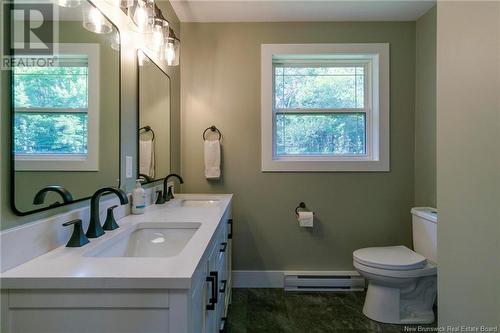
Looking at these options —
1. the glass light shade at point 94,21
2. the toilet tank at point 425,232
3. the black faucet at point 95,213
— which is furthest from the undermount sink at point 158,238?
the toilet tank at point 425,232

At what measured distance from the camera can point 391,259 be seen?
1897 millimetres

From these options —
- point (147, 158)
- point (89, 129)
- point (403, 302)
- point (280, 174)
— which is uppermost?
point (89, 129)

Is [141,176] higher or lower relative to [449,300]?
higher

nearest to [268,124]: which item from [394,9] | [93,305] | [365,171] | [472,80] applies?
[365,171]

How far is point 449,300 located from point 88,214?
1.44 meters

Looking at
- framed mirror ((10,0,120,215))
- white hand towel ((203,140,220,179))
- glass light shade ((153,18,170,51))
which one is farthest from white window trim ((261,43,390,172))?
framed mirror ((10,0,120,215))

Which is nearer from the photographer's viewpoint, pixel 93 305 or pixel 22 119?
pixel 93 305

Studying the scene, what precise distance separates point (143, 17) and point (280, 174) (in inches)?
60.2

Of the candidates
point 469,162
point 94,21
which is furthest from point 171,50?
point 469,162

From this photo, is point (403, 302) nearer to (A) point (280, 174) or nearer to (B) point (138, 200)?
(A) point (280, 174)

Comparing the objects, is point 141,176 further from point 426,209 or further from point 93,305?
point 426,209

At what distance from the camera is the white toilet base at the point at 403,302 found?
190 cm

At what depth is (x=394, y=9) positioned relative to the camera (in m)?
2.20

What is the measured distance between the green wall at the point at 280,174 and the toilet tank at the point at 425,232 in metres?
0.24
